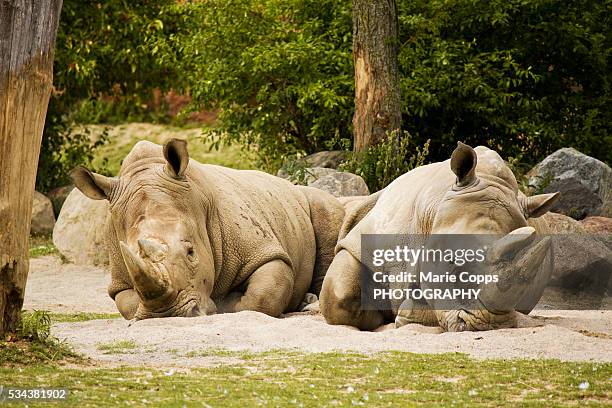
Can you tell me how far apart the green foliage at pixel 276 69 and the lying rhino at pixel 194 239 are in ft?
16.8

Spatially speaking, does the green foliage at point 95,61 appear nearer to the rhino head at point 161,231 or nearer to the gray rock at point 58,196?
the gray rock at point 58,196

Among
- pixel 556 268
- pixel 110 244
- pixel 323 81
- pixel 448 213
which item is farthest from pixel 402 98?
pixel 448 213

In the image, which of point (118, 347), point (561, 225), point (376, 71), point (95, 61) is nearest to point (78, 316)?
point (118, 347)

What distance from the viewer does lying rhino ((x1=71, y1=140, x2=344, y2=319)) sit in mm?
8977

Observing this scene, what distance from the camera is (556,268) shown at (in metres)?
10.3

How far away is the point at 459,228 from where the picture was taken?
26.0 ft

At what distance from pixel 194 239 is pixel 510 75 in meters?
8.93

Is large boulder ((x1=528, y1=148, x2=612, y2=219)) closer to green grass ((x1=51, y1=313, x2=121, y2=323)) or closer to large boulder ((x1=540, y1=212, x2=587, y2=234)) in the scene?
large boulder ((x1=540, y1=212, x2=587, y2=234))

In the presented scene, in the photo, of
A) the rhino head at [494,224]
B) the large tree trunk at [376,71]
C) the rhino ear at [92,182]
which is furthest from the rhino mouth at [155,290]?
the large tree trunk at [376,71]

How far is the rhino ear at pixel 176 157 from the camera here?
9.48 metres

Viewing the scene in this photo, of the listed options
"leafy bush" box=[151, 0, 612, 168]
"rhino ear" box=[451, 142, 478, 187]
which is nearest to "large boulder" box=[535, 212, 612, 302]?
"rhino ear" box=[451, 142, 478, 187]

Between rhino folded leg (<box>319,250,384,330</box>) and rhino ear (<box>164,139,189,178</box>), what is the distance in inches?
59.8

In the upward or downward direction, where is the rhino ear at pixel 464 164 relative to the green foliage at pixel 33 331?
upward

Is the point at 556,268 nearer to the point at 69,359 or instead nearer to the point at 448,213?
the point at 448,213
